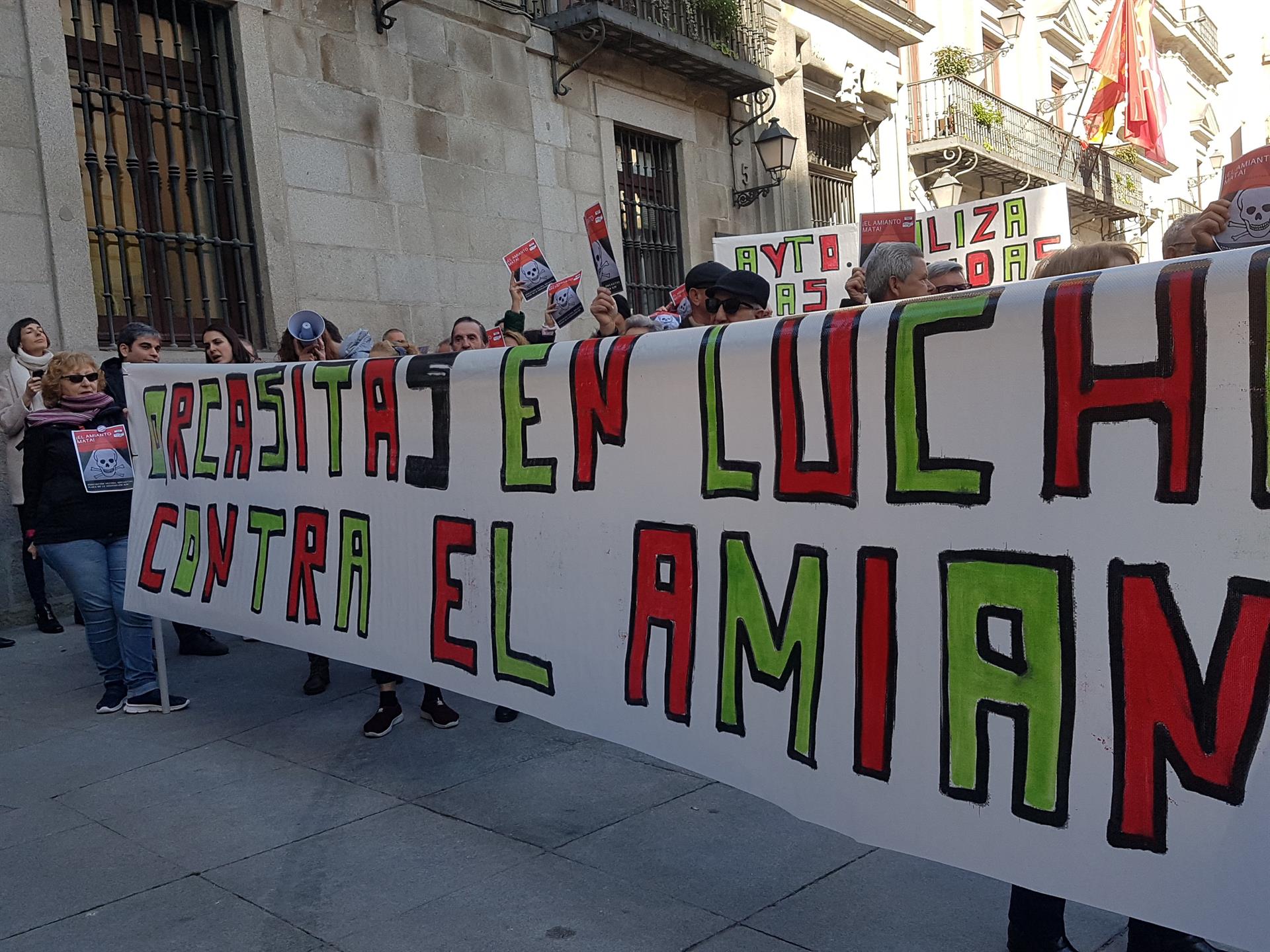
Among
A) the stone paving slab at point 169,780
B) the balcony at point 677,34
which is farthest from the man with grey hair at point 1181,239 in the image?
the balcony at point 677,34

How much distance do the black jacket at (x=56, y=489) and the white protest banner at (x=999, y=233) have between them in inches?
235

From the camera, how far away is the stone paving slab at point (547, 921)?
2.55 m

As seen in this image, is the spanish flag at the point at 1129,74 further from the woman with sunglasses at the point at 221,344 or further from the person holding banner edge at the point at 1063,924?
the person holding banner edge at the point at 1063,924

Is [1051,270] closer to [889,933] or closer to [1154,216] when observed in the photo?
[889,933]

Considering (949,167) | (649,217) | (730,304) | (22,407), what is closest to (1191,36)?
(949,167)

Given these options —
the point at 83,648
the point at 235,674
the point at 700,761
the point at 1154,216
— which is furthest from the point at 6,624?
the point at 1154,216

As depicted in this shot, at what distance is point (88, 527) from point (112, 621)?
0.44m

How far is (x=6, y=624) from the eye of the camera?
649 cm

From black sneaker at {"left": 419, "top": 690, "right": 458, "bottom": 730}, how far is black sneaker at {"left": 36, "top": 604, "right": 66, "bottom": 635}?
3207 mm

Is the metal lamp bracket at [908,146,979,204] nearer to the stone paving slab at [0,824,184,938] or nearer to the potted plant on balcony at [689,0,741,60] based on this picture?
the potted plant on balcony at [689,0,741,60]

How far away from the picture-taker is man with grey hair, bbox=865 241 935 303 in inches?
153

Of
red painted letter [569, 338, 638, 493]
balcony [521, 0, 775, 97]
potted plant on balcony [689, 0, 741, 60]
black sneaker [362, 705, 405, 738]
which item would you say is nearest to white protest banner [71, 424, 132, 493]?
black sneaker [362, 705, 405, 738]

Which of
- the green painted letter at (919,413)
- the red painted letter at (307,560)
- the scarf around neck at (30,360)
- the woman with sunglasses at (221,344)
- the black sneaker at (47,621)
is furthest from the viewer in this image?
the black sneaker at (47,621)

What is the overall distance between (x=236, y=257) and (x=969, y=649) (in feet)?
23.2
